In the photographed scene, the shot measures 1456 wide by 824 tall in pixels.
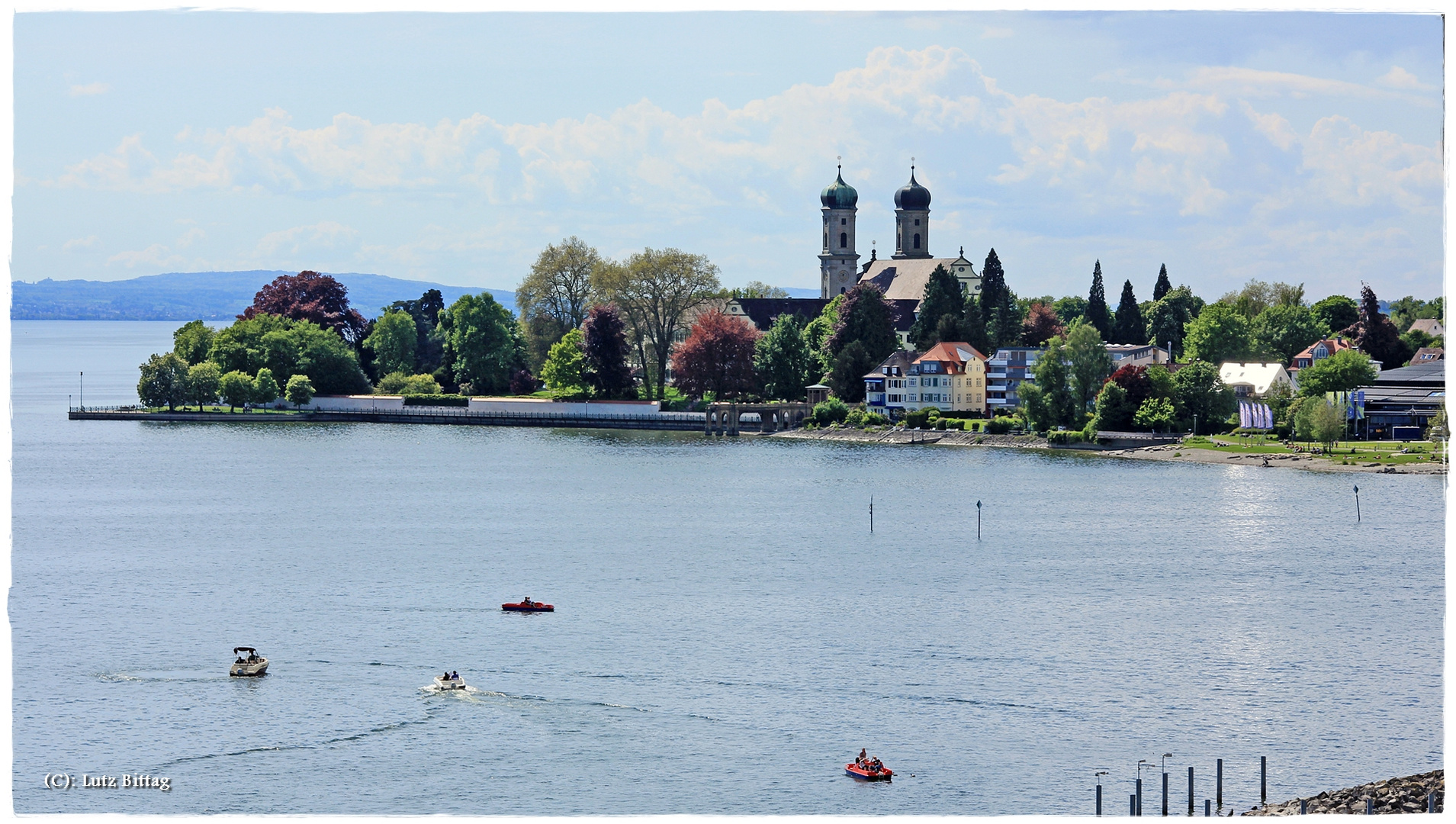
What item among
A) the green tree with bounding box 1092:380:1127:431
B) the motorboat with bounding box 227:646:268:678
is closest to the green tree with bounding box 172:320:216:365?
the green tree with bounding box 1092:380:1127:431

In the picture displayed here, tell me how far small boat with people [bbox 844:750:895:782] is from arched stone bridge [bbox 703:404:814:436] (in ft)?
295

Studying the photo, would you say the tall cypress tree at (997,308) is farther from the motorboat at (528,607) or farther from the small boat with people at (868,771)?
the small boat with people at (868,771)

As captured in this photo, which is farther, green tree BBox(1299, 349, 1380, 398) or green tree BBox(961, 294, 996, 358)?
green tree BBox(961, 294, 996, 358)

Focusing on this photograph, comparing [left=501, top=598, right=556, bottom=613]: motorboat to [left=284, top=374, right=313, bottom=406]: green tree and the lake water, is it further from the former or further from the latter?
[left=284, top=374, right=313, bottom=406]: green tree

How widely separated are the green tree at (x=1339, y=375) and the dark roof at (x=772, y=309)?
185 ft

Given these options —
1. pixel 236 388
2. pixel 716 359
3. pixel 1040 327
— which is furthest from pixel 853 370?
pixel 236 388

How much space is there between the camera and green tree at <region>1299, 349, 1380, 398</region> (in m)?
105

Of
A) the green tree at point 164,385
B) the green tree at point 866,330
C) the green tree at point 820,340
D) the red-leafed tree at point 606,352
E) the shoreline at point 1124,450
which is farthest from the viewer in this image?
the green tree at point 164,385

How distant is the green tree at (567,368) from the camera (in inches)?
5138

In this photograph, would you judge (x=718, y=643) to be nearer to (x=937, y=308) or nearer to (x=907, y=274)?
(x=937, y=308)

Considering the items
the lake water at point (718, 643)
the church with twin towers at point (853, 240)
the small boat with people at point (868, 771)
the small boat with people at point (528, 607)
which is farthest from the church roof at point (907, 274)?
the small boat with people at point (868, 771)

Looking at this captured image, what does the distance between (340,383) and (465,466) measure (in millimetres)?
43993

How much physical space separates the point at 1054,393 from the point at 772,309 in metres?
51.9

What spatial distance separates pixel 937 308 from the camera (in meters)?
127
